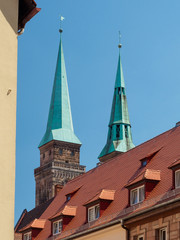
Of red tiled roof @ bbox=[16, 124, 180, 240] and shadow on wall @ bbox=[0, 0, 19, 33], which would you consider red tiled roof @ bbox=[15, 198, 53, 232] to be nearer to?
red tiled roof @ bbox=[16, 124, 180, 240]

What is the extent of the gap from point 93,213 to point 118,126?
303ft

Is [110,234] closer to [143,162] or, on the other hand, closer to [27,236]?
[143,162]

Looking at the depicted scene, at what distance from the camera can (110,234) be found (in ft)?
123

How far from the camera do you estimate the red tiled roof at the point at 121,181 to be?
36.0 meters

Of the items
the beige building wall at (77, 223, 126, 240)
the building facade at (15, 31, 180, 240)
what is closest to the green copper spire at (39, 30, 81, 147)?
the building facade at (15, 31, 180, 240)

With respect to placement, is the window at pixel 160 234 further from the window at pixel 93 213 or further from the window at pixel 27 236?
the window at pixel 27 236

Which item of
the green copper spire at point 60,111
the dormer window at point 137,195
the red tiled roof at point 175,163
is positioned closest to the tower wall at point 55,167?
the green copper spire at point 60,111

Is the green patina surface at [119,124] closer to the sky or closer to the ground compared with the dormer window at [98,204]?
closer to the sky

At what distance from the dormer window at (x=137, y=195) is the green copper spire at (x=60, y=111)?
93913mm

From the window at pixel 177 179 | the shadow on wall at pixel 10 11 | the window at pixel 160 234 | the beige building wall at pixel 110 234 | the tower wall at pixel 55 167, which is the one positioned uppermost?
the tower wall at pixel 55 167

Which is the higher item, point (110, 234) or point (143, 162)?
point (143, 162)

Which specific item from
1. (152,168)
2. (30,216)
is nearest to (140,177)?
(152,168)

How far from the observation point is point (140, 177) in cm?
3659

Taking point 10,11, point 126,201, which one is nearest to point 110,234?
point 126,201
